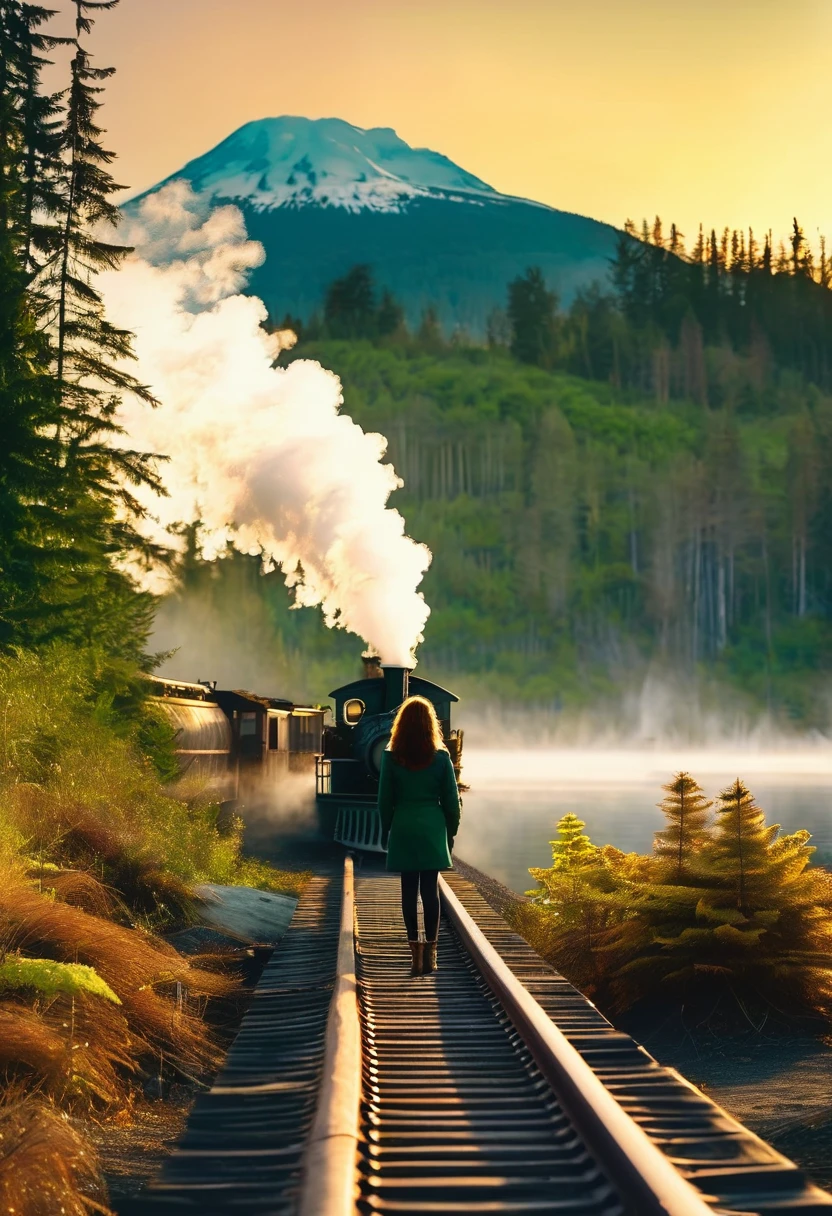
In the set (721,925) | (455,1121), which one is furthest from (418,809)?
(455,1121)

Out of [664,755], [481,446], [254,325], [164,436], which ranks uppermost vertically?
[481,446]

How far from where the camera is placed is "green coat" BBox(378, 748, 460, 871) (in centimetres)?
905

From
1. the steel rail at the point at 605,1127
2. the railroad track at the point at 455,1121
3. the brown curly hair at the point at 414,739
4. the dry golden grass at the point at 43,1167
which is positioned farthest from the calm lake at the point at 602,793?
the dry golden grass at the point at 43,1167

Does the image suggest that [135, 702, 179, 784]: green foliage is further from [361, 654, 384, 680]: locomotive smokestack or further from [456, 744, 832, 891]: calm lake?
[456, 744, 832, 891]: calm lake

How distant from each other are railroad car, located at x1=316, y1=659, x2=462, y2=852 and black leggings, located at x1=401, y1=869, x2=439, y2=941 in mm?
11611

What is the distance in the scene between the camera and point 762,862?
1032 cm

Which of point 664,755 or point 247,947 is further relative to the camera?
point 664,755

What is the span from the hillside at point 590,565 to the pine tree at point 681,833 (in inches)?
4414

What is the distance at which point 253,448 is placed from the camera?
31.1 m

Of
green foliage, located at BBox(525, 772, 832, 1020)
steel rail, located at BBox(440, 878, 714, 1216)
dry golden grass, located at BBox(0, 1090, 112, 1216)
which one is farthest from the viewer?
green foliage, located at BBox(525, 772, 832, 1020)

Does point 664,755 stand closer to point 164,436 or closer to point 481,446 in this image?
point 481,446

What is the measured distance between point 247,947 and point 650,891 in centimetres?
412

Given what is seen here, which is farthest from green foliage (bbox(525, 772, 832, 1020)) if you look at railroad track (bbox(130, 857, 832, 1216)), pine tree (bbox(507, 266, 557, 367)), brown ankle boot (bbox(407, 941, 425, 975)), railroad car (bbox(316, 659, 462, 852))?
pine tree (bbox(507, 266, 557, 367))

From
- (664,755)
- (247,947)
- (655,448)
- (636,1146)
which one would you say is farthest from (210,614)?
(636,1146)
